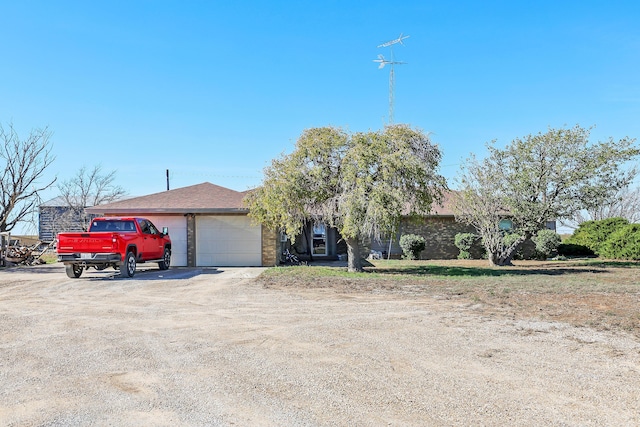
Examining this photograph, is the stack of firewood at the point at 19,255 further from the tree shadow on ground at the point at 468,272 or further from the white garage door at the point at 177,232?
the tree shadow on ground at the point at 468,272

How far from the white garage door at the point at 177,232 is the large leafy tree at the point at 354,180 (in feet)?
17.1

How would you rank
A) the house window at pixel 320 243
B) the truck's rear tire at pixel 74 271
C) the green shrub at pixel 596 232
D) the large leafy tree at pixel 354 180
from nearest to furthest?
the large leafy tree at pixel 354 180 < the truck's rear tire at pixel 74 271 < the house window at pixel 320 243 < the green shrub at pixel 596 232

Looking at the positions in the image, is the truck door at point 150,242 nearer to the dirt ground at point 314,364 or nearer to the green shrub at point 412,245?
the dirt ground at point 314,364

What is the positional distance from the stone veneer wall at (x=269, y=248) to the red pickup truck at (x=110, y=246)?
4.25 meters

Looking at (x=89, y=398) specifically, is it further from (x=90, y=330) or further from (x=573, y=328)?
(x=573, y=328)

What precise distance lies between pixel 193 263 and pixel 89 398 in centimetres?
1614

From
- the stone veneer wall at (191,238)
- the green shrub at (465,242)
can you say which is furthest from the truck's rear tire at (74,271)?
the green shrub at (465,242)

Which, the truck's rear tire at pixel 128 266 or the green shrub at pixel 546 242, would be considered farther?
the green shrub at pixel 546 242

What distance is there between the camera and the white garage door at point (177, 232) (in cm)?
2070

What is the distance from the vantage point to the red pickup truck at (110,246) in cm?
1501

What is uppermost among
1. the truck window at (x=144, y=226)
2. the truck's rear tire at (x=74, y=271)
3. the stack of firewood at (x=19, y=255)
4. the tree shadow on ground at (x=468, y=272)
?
the truck window at (x=144, y=226)

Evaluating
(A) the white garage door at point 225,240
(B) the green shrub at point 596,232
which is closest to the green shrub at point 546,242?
(B) the green shrub at point 596,232

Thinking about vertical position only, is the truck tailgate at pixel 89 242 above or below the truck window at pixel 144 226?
below

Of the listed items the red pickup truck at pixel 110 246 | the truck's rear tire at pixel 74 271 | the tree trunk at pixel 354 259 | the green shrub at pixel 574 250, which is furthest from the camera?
the green shrub at pixel 574 250
